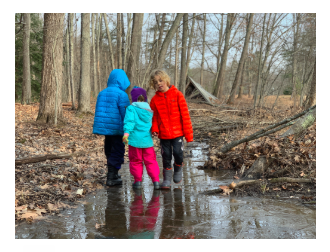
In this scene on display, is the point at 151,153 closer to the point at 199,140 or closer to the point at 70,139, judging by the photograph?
the point at 70,139

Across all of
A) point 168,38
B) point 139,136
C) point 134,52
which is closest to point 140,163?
point 139,136

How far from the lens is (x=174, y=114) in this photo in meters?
4.46

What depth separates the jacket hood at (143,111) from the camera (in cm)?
438

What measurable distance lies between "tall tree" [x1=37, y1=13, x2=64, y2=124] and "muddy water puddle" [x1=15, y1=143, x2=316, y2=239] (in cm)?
553

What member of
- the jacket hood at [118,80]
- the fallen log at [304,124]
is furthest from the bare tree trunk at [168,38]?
the fallen log at [304,124]

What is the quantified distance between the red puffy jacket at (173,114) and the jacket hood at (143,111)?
0.65ft

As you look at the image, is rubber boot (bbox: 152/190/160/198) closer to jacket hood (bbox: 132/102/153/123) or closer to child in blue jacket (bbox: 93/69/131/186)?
child in blue jacket (bbox: 93/69/131/186)

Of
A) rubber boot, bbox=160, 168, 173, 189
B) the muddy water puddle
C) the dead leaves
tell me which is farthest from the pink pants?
the dead leaves

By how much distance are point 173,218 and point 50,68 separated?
739 centimetres

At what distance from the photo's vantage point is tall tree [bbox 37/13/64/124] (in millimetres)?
8688

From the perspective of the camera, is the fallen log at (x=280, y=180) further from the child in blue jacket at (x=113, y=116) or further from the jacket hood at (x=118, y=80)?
the jacket hood at (x=118, y=80)

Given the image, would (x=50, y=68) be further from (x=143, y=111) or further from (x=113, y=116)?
(x=143, y=111)

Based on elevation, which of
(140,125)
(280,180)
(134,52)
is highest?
(134,52)

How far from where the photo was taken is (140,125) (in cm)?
441
